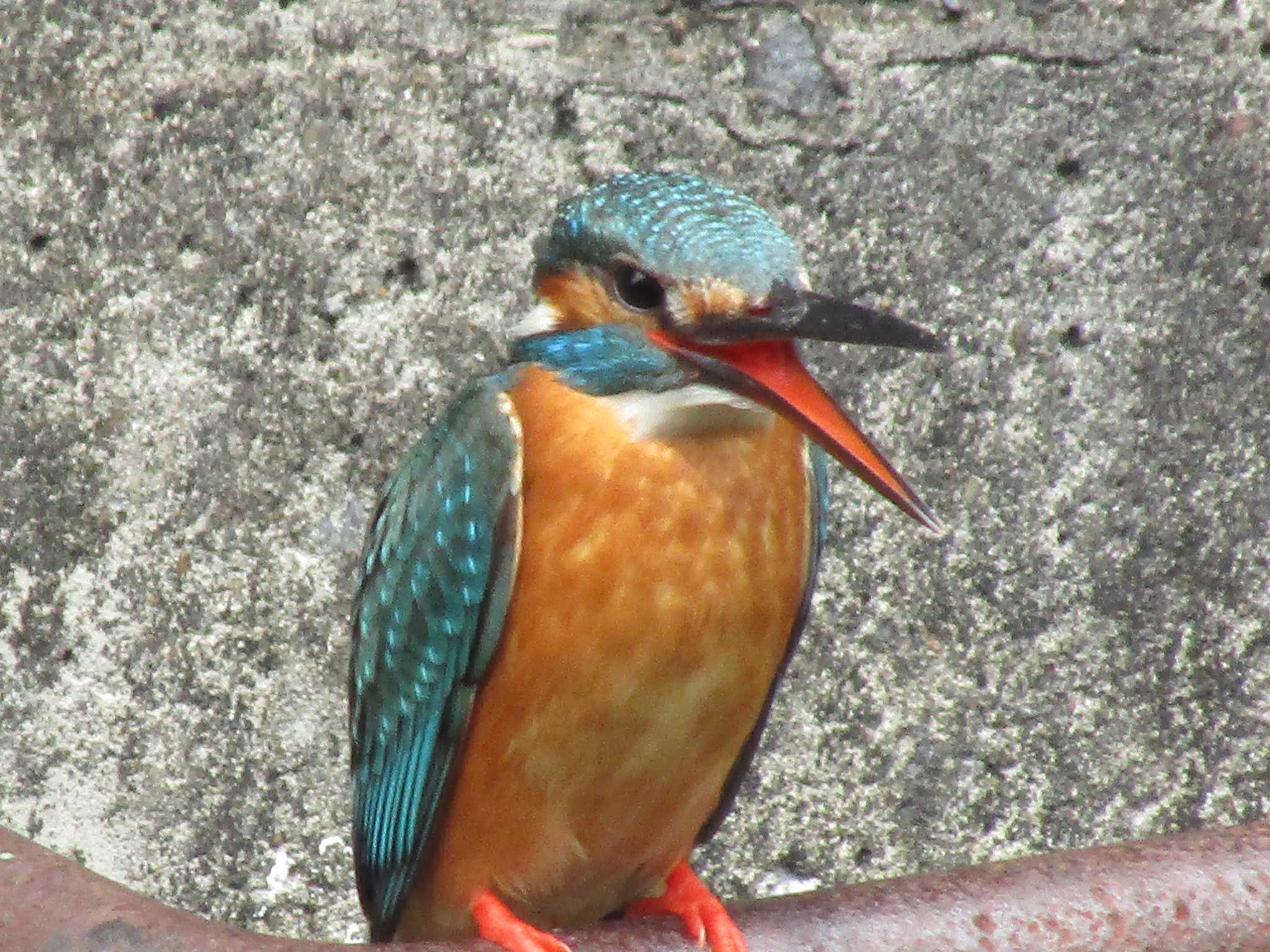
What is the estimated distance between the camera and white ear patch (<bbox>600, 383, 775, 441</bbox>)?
183 cm

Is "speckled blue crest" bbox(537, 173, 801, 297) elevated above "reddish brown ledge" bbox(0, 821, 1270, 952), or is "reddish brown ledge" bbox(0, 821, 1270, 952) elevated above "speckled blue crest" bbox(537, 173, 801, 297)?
"speckled blue crest" bbox(537, 173, 801, 297)

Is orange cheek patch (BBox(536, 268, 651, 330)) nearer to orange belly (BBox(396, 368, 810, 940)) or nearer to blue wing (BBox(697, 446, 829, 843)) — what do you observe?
orange belly (BBox(396, 368, 810, 940))

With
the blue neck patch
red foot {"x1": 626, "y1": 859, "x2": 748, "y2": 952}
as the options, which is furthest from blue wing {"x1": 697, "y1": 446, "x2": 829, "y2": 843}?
the blue neck patch

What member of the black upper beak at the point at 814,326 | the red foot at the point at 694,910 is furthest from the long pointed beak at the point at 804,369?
the red foot at the point at 694,910

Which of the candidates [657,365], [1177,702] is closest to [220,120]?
[657,365]

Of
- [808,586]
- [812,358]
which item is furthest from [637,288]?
[812,358]

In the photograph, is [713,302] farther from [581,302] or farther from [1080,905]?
[1080,905]

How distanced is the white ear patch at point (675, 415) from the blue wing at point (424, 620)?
14cm

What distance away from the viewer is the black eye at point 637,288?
1776mm

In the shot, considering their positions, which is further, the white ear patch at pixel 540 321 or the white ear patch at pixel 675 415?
the white ear patch at pixel 540 321

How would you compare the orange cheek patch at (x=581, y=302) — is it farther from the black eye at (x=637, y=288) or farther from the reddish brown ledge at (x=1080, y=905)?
the reddish brown ledge at (x=1080, y=905)

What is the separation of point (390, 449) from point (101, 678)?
0.53 m

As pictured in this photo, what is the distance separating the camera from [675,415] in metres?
1.87

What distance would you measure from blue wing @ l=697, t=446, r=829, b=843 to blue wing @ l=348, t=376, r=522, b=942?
37cm
